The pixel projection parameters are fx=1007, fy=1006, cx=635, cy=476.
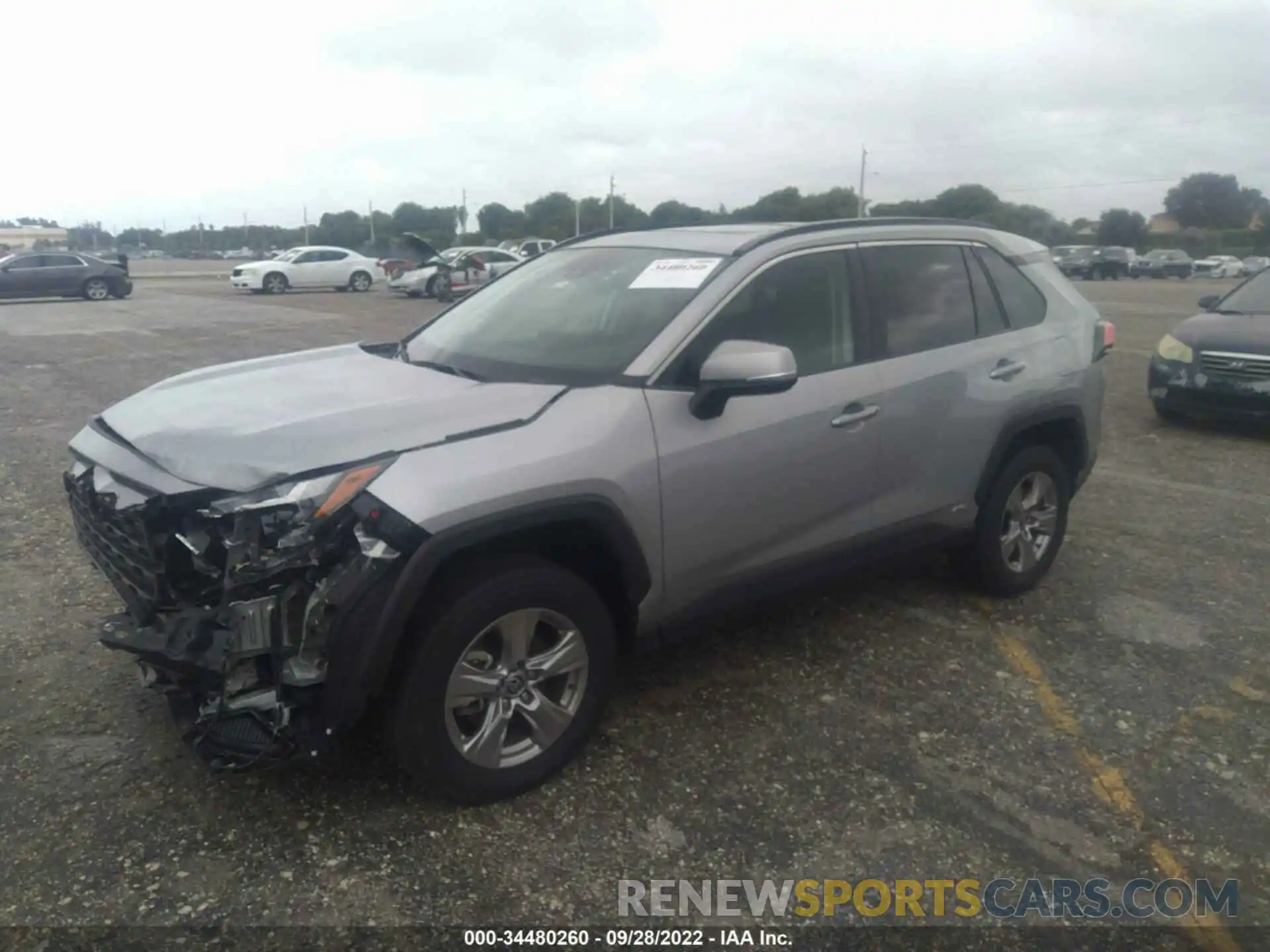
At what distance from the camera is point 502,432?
3.03 m

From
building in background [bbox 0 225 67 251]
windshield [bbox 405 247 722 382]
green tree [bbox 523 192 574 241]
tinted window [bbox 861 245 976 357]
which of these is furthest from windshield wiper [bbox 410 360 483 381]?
building in background [bbox 0 225 67 251]

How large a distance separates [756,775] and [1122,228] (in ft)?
201

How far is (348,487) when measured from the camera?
272cm

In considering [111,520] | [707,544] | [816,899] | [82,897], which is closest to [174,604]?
[111,520]

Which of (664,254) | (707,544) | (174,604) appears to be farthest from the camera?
(664,254)

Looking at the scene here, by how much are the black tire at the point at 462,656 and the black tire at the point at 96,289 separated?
26.8 meters

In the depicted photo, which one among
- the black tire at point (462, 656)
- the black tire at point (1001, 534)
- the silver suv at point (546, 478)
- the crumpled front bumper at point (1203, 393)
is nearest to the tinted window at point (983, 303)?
the silver suv at point (546, 478)

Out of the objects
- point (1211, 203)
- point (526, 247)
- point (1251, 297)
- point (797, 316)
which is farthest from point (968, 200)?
point (1211, 203)

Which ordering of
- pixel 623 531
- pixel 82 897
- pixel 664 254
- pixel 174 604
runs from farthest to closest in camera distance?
pixel 664 254 < pixel 623 531 < pixel 174 604 < pixel 82 897

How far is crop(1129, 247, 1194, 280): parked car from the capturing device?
50.5 metres

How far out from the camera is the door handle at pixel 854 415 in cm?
383

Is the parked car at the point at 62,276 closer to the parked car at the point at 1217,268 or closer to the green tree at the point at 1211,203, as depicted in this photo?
the parked car at the point at 1217,268

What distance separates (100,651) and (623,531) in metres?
2.37

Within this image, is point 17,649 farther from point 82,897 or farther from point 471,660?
point 471,660
